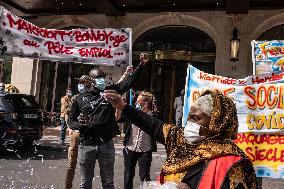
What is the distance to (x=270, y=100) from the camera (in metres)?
5.22

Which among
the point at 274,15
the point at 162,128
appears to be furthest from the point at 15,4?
the point at 162,128

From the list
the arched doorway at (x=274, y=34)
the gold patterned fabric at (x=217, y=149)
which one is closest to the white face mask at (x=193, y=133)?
the gold patterned fabric at (x=217, y=149)

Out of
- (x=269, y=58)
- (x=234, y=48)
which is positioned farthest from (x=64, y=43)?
(x=234, y=48)

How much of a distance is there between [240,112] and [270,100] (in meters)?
0.42

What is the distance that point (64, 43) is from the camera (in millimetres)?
5922

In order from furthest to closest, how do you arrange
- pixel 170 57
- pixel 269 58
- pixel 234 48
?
1. pixel 170 57
2. pixel 234 48
3. pixel 269 58

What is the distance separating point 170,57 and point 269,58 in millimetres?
9099

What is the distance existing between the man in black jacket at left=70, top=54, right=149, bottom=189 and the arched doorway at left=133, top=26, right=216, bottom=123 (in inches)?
436

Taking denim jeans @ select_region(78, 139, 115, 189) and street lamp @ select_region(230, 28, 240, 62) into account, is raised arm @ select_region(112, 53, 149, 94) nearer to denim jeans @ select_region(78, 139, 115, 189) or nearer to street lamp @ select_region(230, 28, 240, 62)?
denim jeans @ select_region(78, 139, 115, 189)

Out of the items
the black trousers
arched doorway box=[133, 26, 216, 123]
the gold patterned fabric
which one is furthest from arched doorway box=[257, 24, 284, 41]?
the gold patterned fabric

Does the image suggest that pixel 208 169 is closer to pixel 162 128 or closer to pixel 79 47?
pixel 162 128

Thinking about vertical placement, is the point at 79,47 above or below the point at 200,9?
below

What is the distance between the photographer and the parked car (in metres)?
9.85

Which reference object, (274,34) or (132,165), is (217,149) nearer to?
(132,165)
